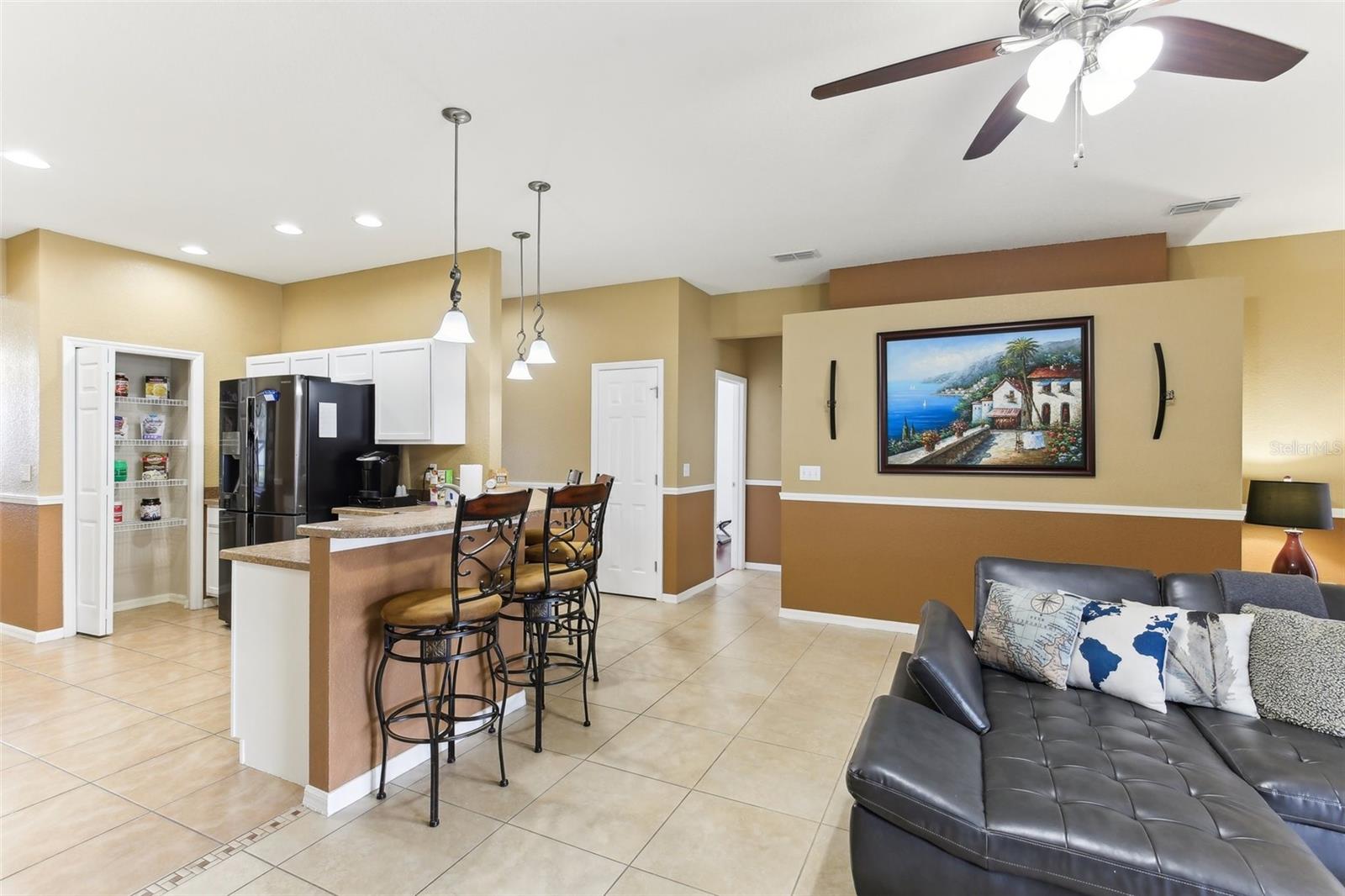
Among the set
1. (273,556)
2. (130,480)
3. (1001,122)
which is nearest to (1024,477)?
(1001,122)

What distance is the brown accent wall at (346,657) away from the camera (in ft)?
7.54

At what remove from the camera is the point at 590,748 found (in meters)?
2.82

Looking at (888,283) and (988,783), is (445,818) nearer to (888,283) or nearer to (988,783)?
(988,783)

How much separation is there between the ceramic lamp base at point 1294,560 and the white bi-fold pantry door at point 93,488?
7766 millimetres

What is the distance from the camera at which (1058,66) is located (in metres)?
1.70

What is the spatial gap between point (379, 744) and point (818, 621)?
Answer: 3.35m

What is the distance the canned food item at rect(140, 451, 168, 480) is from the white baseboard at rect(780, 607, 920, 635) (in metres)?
5.17

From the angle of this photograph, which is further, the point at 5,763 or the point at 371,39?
the point at 5,763

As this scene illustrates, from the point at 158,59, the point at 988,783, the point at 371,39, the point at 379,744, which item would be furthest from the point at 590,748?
the point at 158,59

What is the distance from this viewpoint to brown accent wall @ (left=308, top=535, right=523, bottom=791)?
2.30m

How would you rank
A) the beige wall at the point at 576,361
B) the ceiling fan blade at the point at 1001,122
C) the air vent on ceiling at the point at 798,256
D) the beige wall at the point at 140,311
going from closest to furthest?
the ceiling fan blade at the point at 1001,122
the beige wall at the point at 140,311
the air vent on ceiling at the point at 798,256
the beige wall at the point at 576,361

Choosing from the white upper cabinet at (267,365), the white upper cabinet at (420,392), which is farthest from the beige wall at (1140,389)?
the white upper cabinet at (267,365)

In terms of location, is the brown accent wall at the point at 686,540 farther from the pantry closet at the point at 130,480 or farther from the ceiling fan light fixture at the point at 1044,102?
the ceiling fan light fixture at the point at 1044,102

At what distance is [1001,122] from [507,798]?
3178 mm
